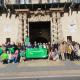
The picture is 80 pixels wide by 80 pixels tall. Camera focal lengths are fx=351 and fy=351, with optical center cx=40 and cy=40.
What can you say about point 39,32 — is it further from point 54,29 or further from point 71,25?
point 71,25

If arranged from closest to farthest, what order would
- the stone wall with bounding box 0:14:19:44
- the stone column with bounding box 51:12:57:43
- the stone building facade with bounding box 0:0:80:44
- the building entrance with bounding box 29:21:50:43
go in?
the stone column with bounding box 51:12:57:43 → the stone building facade with bounding box 0:0:80:44 → the stone wall with bounding box 0:14:19:44 → the building entrance with bounding box 29:21:50:43

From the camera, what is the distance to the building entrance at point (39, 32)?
131ft

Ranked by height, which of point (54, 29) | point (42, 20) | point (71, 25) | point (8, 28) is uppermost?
point (42, 20)

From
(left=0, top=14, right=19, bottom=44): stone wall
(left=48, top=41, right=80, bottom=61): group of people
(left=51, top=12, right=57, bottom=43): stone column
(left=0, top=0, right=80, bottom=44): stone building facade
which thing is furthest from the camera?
(left=0, top=14, right=19, bottom=44): stone wall

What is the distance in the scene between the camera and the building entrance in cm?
3994

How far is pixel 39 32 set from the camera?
40.6 meters

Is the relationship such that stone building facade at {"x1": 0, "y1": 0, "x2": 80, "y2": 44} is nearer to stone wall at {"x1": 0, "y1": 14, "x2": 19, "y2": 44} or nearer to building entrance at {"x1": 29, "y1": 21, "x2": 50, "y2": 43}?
stone wall at {"x1": 0, "y1": 14, "x2": 19, "y2": 44}

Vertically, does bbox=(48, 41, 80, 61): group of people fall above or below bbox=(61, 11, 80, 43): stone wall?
below

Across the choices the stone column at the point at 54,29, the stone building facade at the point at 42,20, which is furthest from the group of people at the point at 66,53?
the stone building facade at the point at 42,20

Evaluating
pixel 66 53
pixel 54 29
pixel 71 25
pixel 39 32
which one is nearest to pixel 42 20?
pixel 54 29

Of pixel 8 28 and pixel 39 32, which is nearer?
pixel 8 28

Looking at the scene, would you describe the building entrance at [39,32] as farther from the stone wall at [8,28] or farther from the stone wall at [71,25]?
the stone wall at [71,25]

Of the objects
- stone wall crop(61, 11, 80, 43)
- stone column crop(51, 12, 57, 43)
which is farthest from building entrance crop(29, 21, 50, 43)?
stone wall crop(61, 11, 80, 43)

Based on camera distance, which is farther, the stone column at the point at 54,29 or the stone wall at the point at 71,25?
the stone wall at the point at 71,25
